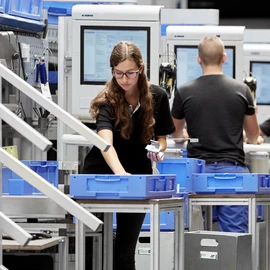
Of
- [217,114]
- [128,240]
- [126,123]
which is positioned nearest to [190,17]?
[217,114]

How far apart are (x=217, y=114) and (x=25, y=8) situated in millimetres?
1408

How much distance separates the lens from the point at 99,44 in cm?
663

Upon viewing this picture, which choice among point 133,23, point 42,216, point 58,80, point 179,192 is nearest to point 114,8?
point 133,23

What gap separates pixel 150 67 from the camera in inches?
255

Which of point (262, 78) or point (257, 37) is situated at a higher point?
point (257, 37)

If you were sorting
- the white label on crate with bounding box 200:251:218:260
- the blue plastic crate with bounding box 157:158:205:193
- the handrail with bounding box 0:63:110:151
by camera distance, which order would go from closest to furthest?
the handrail with bounding box 0:63:110:151, the white label on crate with bounding box 200:251:218:260, the blue plastic crate with bounding box 157:158:205:193

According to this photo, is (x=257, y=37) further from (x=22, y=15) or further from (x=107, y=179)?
(x=107, y=179)

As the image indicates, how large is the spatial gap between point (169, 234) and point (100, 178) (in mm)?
1055

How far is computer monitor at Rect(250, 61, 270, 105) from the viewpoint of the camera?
889cm

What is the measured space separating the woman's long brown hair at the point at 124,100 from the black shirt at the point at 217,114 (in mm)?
1456

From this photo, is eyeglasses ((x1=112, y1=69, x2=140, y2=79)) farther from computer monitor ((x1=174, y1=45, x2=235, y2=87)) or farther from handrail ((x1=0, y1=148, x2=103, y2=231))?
computer monitor ((x1=174, y1=45, x2=235, y2=87))

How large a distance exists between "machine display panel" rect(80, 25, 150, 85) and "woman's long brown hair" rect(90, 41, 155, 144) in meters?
1.67

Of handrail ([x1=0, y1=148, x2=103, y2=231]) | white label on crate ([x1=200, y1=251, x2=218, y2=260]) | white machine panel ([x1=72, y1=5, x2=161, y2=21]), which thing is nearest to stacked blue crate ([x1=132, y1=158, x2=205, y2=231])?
white label on crate ([x1=200, y1=251, x2=218, y2=260])

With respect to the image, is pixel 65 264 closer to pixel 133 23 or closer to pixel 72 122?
pixel 72 122
